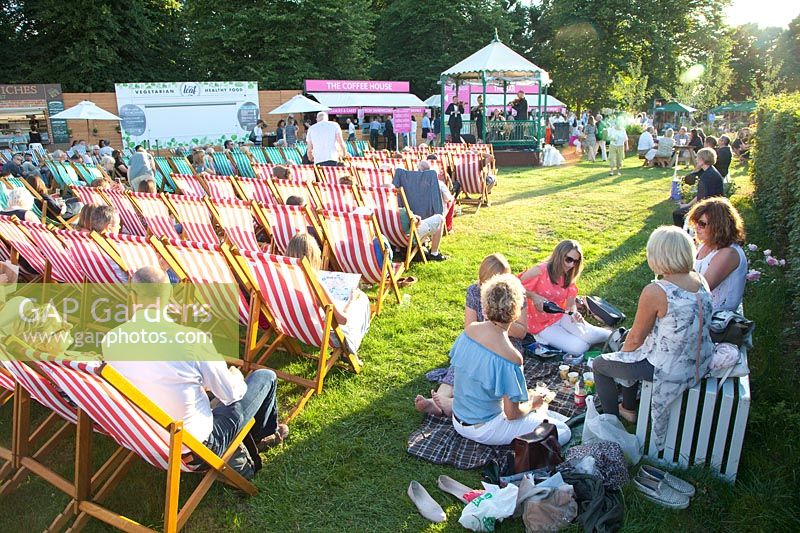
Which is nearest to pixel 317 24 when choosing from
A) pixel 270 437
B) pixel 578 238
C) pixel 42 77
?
pixel 42 77

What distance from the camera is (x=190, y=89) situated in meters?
21.8

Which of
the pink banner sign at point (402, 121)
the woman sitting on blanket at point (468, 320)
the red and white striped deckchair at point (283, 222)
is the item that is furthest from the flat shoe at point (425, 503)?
the pink banner sign at point (402, 121)

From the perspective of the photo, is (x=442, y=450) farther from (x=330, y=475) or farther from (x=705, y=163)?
(x=705, y=163)

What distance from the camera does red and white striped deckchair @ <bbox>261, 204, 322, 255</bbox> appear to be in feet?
18.8

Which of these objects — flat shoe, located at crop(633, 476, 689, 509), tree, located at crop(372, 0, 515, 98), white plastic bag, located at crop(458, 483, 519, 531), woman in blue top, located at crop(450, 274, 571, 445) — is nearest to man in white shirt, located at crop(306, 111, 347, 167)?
woman in blue top, located at crop(450, 274, 571, 445)

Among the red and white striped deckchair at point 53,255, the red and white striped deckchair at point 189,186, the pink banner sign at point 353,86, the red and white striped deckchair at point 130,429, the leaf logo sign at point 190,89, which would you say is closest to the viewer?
the red and white striped deckchair at point 130,429

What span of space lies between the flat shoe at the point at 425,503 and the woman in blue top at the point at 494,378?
20.4 inches

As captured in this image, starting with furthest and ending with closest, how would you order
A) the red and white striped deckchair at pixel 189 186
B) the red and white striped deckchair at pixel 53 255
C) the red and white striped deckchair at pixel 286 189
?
the red and white striped deckchair at pixel 189 186
the red and white striped deckchair at pixel 286 189
the red and white striped deckchair at pixel 53 255

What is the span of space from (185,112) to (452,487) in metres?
21.7

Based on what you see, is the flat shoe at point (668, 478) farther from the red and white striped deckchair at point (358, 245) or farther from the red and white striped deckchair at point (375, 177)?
the red and white striped deckchair at point (375, 177)

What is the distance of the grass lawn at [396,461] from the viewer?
2.94 m

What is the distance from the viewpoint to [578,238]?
8438mm

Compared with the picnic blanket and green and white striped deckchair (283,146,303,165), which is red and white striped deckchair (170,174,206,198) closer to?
green and white striped deckchair (283,146,303,165)

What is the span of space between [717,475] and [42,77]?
109ft
